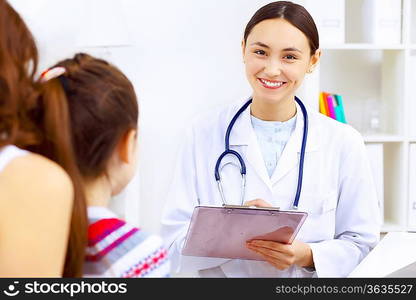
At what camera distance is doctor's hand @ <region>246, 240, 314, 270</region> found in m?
1.68

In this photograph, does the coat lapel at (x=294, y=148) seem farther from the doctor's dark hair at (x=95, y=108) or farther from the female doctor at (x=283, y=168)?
the doctor's dark hair at (x=95, y=108)

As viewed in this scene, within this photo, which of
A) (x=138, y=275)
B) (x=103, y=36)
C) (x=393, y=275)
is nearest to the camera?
(x=138, y=275)

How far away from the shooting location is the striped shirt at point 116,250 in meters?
1.01

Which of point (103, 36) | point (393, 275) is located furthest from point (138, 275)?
point (103, 36)

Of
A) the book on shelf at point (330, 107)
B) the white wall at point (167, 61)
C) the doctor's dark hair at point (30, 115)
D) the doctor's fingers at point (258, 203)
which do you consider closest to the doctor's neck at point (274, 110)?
the doctor's fingers at point (258, 203)

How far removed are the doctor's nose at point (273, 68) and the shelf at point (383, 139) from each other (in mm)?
1023

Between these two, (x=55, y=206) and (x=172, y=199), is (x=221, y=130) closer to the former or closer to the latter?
(x=172, y=199)

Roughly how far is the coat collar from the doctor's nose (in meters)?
0.17

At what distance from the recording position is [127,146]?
104cm

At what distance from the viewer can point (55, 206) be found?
0.86m

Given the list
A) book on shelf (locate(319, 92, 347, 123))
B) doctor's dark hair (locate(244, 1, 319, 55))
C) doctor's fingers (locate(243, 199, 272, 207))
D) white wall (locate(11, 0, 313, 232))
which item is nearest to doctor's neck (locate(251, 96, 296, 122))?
doctor's dark hair (locate(244, 1, 319, 55))

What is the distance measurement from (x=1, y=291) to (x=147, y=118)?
207 centimetres

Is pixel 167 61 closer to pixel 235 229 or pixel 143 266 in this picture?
pixel 235 229

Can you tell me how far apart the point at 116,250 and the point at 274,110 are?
99cm
